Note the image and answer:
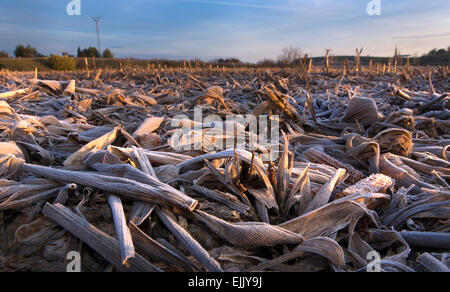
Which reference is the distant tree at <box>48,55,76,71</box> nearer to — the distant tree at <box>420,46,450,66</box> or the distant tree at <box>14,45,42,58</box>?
the distant tree at <box>14,45,42,58</box>

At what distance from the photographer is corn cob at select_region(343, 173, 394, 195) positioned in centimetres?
127

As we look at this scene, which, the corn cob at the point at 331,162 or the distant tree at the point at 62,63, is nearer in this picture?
the corn cob at the point at 331,162

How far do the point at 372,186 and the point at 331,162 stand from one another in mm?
361

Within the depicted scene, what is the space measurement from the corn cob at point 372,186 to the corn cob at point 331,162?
0.14 m

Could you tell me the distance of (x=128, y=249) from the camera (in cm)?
85

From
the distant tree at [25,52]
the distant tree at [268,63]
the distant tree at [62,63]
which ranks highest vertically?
the distant tree at [25,52]

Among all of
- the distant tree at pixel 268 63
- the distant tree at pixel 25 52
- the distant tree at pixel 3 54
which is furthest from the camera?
the distant tree at pixel 25 52

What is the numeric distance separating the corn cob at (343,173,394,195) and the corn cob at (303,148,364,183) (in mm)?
137

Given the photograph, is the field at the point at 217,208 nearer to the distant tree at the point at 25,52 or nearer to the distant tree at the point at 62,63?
the distant tree at the point at 62,63

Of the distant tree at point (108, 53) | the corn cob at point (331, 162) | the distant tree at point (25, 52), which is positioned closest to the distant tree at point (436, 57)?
the corn cob at point (331, 162)

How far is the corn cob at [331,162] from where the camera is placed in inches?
61.2

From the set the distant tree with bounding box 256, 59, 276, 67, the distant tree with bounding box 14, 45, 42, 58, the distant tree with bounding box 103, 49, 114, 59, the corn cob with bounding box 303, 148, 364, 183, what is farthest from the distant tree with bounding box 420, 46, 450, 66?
the distant tree with bounding box 14, 45, 42, 58
